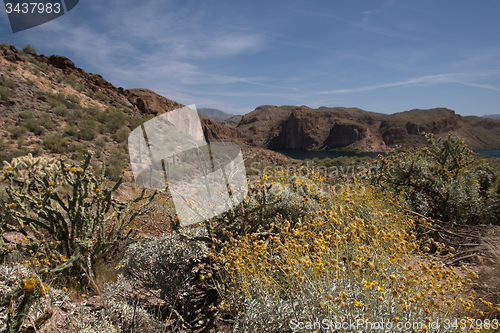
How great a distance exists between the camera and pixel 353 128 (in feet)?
289

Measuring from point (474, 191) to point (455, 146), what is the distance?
1.28 m

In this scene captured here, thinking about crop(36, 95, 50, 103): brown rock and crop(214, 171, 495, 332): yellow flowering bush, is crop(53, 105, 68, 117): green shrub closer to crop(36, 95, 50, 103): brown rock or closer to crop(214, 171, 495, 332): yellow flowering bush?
crop(36, 95, 50, 103): brown rock

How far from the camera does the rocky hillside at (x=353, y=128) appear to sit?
78.8m

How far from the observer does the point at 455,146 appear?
502cm

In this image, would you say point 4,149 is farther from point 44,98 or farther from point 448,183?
point 448,183

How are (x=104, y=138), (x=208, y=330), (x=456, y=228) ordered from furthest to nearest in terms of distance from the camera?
1. (x=104, y=138)
2. (x=456, y=228)
3. (x=208, y=330)

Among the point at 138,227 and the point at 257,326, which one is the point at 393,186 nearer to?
the point at 257,326

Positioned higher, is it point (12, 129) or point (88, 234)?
point (12, 129)

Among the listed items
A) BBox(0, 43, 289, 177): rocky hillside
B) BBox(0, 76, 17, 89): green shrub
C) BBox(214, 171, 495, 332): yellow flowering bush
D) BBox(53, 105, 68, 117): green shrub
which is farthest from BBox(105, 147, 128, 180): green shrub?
BBox(214, 171, 495, 332): yellow flowering bush

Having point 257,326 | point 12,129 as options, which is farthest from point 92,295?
point 12,129

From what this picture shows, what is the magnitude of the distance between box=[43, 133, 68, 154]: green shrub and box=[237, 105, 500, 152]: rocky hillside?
2817 inches

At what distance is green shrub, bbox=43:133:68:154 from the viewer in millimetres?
9836

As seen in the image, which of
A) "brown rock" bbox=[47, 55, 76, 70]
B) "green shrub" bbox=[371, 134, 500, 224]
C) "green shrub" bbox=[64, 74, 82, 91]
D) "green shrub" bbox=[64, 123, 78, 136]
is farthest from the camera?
"brown rock" bbox=[47, 55, 76, 70]

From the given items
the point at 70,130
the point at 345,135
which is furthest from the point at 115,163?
the point at 345,135
